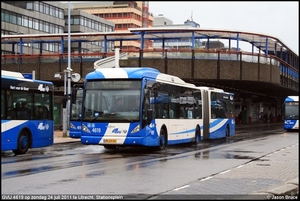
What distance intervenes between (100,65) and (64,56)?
24.1ft

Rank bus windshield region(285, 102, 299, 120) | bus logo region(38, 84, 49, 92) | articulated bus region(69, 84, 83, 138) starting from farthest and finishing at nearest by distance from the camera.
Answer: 1. bus windshield region(285, 102, 299, 120)
2. articulated bus region(69, 84, 83, 138)
3. bus logo region(38, 84, 49, 92)

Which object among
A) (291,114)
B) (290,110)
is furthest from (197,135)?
(290,110)

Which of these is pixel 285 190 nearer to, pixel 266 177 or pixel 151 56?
pixel 266 177

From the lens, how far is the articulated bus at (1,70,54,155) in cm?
1641

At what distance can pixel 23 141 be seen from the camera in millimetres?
18484

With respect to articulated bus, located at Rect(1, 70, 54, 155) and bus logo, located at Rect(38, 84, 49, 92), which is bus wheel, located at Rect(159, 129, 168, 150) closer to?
articulated bus, located at Rect(1, 70, 54, 155)

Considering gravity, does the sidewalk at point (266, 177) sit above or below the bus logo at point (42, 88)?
below

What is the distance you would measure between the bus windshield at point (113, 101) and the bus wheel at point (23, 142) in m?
2.26

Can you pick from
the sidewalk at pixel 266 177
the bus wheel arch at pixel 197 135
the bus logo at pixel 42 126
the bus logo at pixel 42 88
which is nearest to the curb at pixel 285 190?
the sidewalk at pixel 266 177

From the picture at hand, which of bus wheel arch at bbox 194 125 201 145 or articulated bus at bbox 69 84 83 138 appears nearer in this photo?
bus wheel arch at bbox 194 125 201 145

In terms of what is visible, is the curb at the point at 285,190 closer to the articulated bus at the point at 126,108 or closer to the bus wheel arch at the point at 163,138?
the articulated bus at the point at 126,108

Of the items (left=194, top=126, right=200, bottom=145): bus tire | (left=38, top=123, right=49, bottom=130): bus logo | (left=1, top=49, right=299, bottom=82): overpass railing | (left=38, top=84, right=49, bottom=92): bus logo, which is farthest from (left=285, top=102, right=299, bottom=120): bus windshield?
(left=38, top=84, right=49, bottom=92): bus logo

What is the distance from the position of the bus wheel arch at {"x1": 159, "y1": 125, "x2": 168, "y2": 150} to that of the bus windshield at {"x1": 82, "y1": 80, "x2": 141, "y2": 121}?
2.42 metres

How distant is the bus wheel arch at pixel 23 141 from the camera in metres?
18.2
